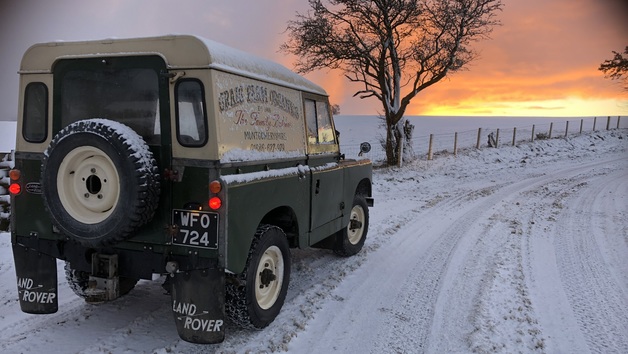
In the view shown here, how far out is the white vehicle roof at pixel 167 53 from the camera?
3187 millimetres

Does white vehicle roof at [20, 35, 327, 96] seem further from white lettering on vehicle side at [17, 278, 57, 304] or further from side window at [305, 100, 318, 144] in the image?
white lettering on vehicle side at [17, 278, 57, 304]

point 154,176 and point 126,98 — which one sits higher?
point 126,98

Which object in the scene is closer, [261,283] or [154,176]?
[154,176]

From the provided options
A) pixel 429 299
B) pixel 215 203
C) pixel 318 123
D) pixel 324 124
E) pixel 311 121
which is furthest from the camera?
pixel 324 124

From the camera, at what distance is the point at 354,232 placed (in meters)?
6.42

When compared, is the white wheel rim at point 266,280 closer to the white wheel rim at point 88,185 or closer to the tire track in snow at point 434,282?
the tire track in snow at point 434,282

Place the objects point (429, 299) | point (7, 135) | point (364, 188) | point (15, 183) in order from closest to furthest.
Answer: point (15, 183) → point (429, 299) → point (364, 188) → point (7, 135)

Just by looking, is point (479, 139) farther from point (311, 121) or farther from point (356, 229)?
point (311, 121)

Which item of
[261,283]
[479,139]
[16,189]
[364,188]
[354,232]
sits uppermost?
[479,139]

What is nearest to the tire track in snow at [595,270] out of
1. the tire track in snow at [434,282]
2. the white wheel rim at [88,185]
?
the tire track in snow at [434,282]

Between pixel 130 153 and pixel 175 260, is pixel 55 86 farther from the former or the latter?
pixel 175 260

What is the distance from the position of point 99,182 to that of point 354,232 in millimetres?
3974

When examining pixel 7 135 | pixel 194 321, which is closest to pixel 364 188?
pixel 194 321

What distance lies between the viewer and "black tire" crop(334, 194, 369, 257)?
595 cm
